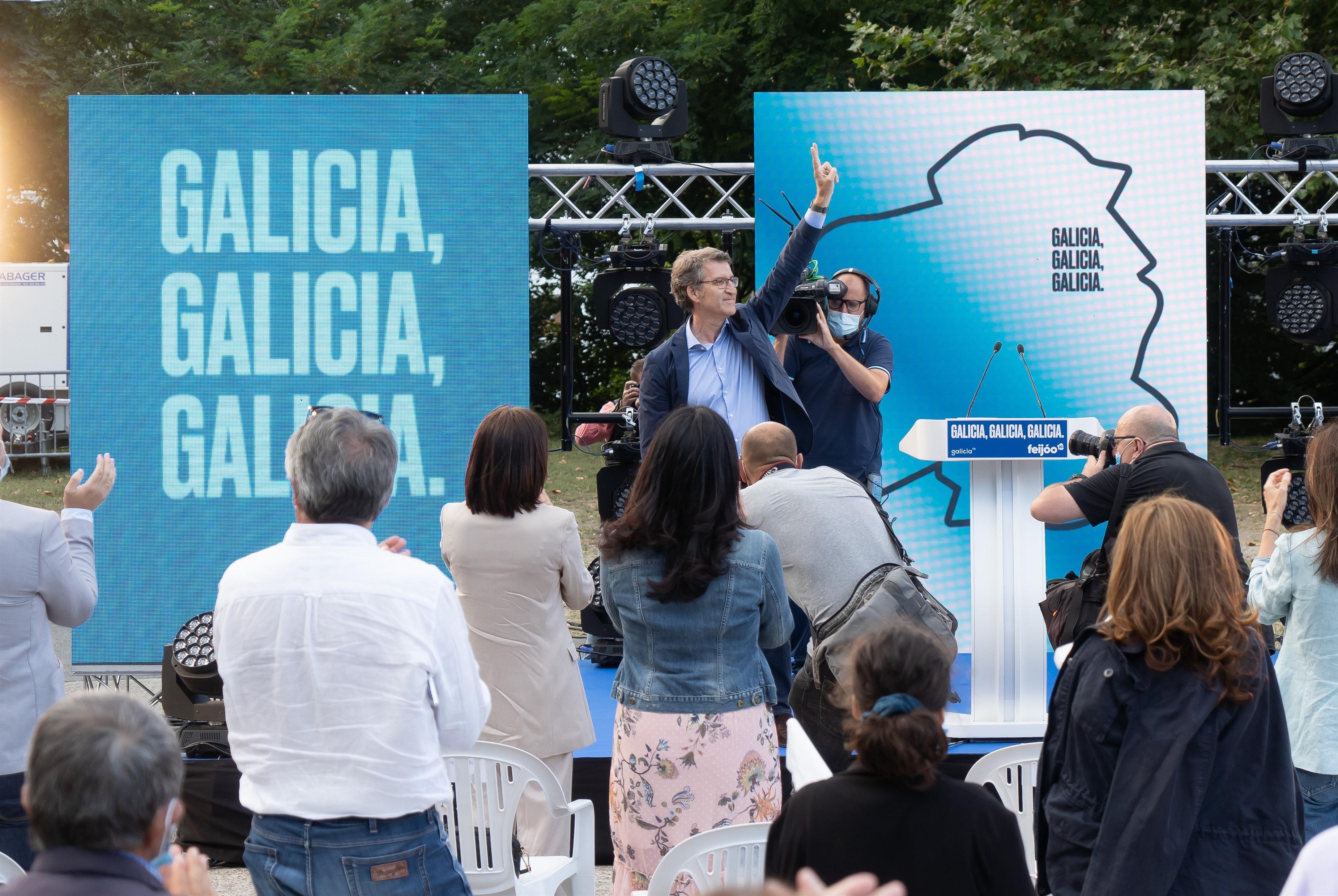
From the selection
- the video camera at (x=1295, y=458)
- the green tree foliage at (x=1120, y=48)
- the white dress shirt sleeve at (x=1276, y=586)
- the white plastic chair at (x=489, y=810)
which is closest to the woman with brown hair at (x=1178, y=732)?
the white dress shirt sleeve at (x=1276, y=586)

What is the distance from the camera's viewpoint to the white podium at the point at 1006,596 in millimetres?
3900

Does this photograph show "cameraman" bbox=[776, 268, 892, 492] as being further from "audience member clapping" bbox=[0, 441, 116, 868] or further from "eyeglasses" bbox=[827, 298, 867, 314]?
"audience member clapping" bbox=[0, 441, 116, 868]

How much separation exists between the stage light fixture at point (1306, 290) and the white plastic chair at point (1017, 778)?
4.70 m

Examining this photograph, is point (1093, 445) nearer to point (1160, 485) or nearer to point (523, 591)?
point (1160, 485)

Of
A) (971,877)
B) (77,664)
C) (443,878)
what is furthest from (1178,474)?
(77,664)

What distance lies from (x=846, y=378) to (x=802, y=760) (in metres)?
3.03

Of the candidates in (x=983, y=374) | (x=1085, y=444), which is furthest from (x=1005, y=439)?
(x=983, y=374)

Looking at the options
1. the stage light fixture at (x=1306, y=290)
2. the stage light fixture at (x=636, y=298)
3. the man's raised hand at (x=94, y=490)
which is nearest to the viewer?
the man's raised hand at (x=94, y=490)

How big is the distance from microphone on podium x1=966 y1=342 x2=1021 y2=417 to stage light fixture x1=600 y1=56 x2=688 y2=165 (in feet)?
5.77

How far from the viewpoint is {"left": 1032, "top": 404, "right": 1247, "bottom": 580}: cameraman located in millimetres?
3203

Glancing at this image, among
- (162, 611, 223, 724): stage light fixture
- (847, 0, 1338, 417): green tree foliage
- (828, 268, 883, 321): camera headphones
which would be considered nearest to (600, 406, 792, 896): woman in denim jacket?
(162, 611, 223, 724): stage light fixture

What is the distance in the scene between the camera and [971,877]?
154 centimetres

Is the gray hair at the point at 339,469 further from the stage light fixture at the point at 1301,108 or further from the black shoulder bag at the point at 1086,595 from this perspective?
the stage light fixture at the point at 1301,108

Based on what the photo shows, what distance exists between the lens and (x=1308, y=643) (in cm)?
284
